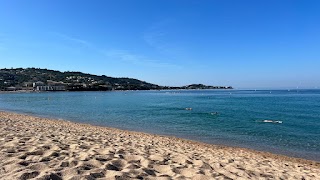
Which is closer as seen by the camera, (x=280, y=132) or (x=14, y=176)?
(x=14, y=176)

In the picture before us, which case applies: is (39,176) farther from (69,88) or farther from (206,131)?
(69,88)

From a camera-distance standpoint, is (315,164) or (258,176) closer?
(258,176)

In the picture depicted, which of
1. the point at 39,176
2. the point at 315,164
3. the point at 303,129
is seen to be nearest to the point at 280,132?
the point at 303,129

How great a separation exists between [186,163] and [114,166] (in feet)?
6.64

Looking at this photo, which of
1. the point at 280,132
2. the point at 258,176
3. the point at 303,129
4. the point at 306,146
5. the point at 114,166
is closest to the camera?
the point at 114,166

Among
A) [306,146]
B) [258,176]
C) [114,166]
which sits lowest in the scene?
[306,146]

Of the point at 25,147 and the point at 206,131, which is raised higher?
the point at 25,147

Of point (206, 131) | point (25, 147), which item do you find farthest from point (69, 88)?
point (25, 147)

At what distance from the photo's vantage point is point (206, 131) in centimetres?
2294

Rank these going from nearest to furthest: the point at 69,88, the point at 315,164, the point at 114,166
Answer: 1. the point at 114,166
2. the point at 315,164
3. the point at 69,88

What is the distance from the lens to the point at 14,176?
4.25 meters

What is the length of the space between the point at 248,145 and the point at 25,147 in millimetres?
14325

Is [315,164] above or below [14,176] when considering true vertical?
below

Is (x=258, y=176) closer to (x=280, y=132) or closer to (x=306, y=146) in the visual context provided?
(x=306, y=146)
